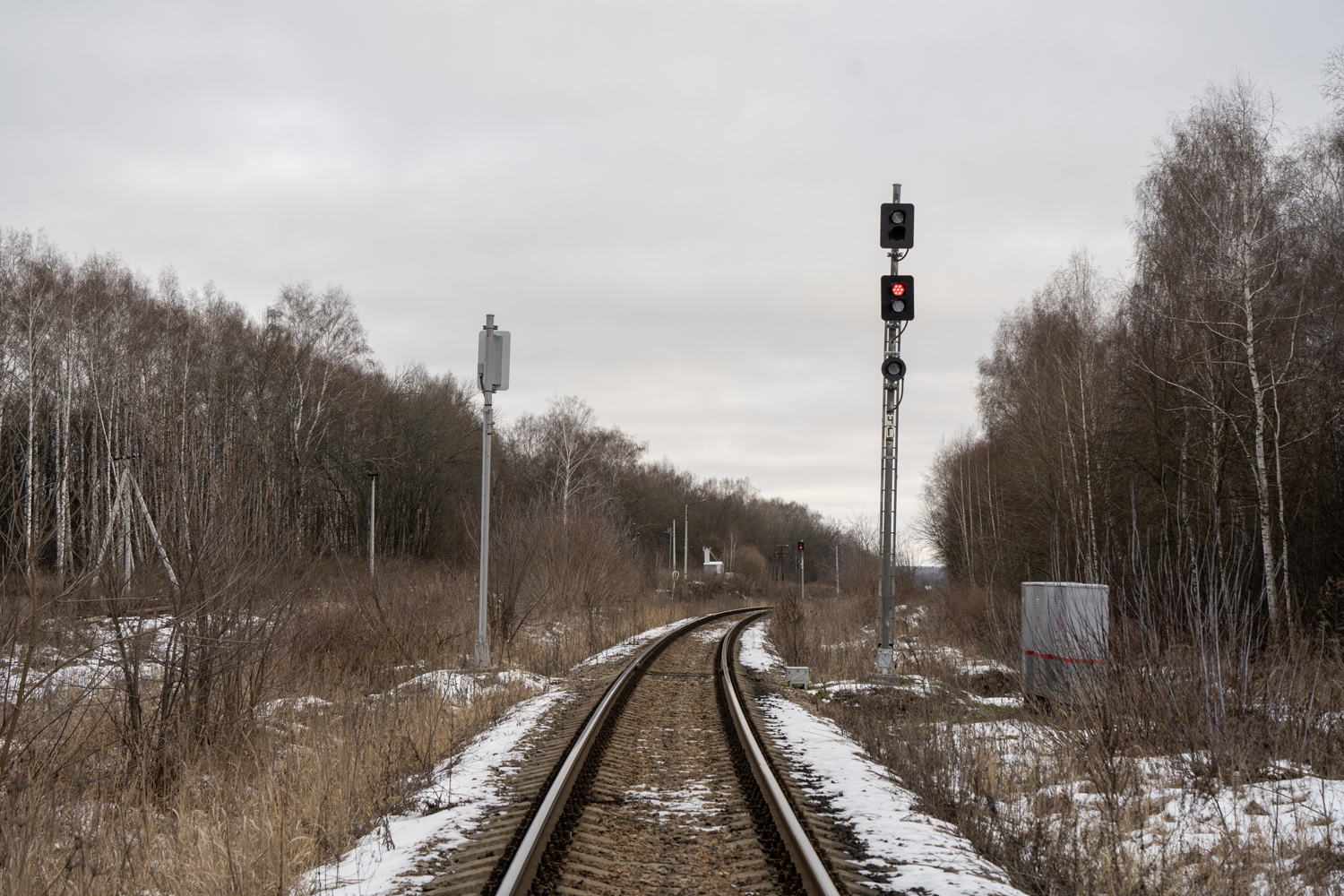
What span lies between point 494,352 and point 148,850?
921 centimetres

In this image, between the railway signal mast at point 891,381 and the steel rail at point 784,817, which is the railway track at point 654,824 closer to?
the steel rail at point 784,817

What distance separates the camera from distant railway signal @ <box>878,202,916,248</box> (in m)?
12.5

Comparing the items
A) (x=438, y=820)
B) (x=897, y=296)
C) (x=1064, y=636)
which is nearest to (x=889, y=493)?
(x=897, y=296)

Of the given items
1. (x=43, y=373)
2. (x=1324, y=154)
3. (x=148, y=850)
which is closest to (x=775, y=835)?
(x=148, y=850)

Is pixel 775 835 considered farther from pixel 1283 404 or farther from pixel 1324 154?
pixel 1324 154

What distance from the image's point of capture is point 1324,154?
20.1 meters

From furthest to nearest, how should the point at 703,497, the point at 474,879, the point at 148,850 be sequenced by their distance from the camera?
1. the point at 703,497
2. the point at 148,850
3. the point at 474,879

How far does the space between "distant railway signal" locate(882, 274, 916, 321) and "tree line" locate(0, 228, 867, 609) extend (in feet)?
25.4

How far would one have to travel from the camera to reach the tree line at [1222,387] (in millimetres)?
16625

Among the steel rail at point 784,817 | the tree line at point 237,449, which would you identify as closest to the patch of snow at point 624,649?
the tree line at point 237,449

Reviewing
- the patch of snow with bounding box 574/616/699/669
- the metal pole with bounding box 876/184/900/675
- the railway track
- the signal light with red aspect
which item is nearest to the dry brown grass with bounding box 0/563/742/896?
the railway track

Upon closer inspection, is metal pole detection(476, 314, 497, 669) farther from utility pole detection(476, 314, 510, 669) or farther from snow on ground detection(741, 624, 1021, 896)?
snow on ground detection(741, 624, 1021, 896)

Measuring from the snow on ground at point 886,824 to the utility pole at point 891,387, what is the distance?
143 inches

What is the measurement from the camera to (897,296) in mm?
12320
